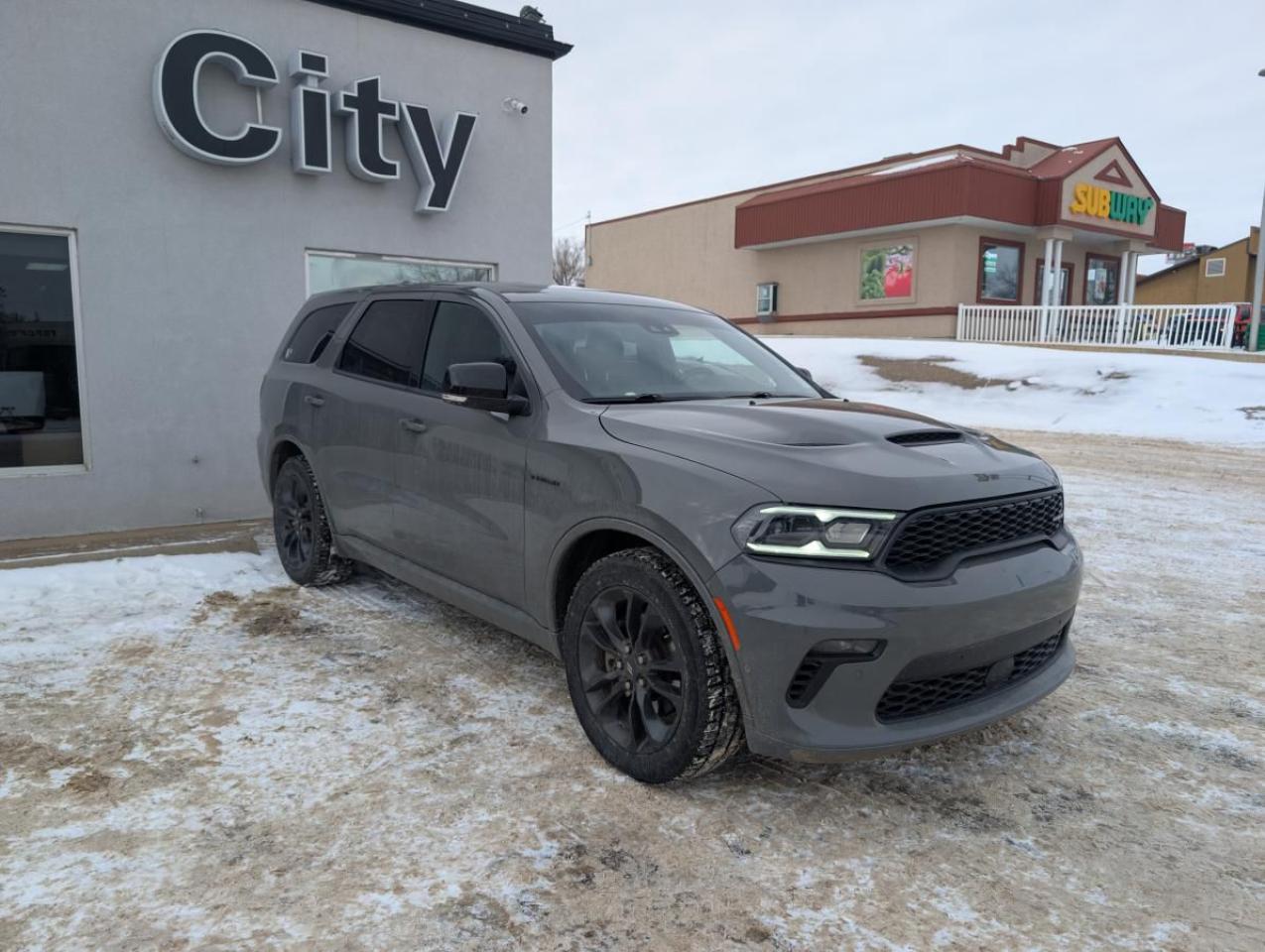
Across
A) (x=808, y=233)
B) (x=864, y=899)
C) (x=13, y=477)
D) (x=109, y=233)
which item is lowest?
(x=864, y=899)

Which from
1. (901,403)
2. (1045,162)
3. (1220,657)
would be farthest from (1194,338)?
(1220,657)

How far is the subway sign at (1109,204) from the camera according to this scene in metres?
24.2

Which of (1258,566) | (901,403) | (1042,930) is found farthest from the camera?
(901,403)

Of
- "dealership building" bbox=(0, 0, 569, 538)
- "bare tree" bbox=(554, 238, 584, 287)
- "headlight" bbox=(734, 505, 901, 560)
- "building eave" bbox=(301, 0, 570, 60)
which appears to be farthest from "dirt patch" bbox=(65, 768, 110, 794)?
"bare tree" bbox=(554, 238, 584, 287)

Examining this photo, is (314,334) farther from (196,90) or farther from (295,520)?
(196,90)

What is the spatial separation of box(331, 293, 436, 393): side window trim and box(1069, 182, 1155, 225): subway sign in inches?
940

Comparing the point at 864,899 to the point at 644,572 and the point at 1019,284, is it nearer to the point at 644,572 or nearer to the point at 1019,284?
the point at 644,572

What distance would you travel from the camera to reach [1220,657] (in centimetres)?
449

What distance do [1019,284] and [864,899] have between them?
2657 cm

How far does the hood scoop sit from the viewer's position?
3211mm

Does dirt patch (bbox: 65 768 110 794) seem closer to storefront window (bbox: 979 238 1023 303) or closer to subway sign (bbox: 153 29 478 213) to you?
subway sign (bbox: 153 29 478 213)

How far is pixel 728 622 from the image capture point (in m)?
2.80

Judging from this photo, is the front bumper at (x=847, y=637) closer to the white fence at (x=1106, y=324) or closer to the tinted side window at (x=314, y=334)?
the tinted side window at (x=314, y=334)

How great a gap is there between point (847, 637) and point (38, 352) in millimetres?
6996
